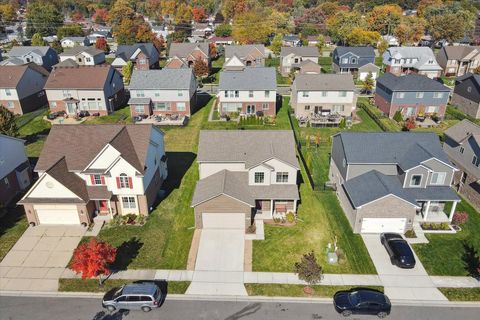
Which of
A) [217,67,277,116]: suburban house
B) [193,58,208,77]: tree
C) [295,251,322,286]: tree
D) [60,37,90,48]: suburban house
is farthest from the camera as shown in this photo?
[60,37,90,48]: suburban house

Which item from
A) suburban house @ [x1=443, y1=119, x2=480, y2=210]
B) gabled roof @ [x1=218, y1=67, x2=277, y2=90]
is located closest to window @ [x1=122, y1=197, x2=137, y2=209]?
gabled roof @ [x1=218, y1=67, x2=277, y2=90]

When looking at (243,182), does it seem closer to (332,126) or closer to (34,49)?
(332,126)

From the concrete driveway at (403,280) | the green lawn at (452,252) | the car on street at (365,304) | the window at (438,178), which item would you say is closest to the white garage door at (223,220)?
the car on street at (365,304)

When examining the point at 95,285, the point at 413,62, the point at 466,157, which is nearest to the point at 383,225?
the point at 466,157

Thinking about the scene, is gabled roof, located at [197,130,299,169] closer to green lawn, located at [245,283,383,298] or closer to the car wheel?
green lawn, located at [245,283,383,298]

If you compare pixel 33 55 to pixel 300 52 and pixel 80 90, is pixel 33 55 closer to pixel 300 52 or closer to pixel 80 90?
pixel 80 90

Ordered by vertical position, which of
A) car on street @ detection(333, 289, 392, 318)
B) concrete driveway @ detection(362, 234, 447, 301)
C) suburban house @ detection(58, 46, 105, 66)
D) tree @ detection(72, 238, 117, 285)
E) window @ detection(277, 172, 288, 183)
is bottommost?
concrete driveway @ detection(362, 234, 447, 301)
